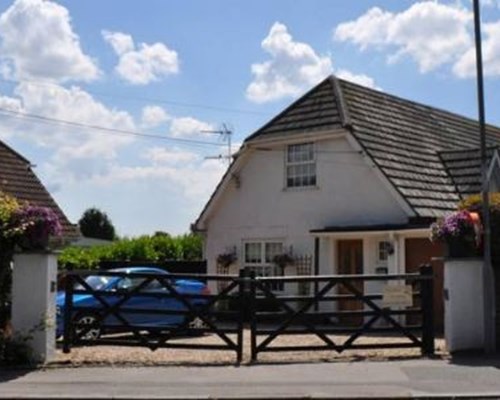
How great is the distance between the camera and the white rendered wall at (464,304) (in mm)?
13805

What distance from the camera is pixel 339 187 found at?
23391mm

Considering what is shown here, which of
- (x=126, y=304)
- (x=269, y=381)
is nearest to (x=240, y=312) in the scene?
(x=269, y=381)

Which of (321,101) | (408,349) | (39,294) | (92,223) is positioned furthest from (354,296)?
(92,223)

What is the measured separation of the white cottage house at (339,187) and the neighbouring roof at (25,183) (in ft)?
15.5

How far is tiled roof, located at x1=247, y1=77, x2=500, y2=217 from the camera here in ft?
73.6

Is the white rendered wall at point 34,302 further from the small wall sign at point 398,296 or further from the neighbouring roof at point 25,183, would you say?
the neighbouring roof at point 25,183

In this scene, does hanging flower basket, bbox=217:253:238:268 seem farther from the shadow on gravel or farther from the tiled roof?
the shadow on gravel

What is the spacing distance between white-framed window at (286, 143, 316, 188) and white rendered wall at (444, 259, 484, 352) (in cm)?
1037

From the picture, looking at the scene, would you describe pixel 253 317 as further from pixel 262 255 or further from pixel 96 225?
pixel 96 225

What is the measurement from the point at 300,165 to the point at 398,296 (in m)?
10.6

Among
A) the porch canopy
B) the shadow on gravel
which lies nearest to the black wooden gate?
the shadow on gravel

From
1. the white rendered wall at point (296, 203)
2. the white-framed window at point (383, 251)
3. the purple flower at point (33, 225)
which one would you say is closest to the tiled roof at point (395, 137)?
the white rendered wall at point (296, 203)

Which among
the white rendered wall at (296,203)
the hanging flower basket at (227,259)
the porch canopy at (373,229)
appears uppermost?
the white rendered wall at (296,203)

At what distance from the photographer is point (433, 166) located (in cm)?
2450
